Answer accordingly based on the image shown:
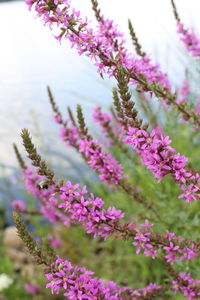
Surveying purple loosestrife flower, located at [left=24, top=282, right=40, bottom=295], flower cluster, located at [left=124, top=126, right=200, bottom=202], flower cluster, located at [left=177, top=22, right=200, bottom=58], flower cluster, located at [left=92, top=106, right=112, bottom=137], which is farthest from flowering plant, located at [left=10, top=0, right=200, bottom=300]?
purple loosestrife flower, located at [left=24, top=282, right=40, bottom=295]

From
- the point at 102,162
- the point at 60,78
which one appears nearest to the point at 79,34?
the point at 102,162

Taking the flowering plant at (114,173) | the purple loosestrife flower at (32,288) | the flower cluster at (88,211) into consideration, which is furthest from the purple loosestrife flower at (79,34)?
the purple loosestrife flower at (32,288)

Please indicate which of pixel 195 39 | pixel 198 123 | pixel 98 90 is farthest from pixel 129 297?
pixel 98 90

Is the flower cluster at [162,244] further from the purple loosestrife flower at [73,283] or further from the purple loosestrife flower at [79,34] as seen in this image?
the purple loosestrife flower at [79,34]

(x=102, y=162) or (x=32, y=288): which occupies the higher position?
(x=102, y=162)

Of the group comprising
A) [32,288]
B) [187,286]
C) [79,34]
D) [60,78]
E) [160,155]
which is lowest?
[187,286]

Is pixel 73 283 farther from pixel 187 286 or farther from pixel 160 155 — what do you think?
pixel 187 286

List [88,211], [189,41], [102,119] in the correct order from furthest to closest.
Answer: [102,119] → [189,41] → [88,211]

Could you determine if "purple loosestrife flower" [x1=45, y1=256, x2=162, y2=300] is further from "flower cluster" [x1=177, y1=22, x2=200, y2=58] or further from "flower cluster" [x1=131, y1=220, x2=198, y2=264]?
→ "flower cluster" [x1=177, y1=22, x2=200, y2=58]

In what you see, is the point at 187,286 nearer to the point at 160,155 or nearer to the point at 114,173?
the point at 114,173

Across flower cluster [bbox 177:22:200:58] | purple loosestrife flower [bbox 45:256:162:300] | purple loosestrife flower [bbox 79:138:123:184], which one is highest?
flower cluster [bbox 177:22:200:58]

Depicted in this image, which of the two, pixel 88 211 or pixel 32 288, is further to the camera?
pixel 32 288

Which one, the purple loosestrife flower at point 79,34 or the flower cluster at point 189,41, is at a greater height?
the flower cluster at point 189,41

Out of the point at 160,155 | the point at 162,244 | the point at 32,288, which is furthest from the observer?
the point at 32,288
